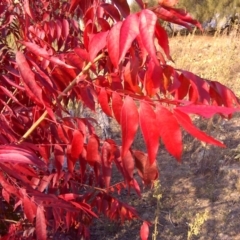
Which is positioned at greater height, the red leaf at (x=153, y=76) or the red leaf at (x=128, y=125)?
the red leaf at (x=153, y=76)

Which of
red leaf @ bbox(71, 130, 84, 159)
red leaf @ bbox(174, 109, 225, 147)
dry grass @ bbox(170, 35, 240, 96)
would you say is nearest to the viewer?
red leaf @ bbox(174, 109, 225, 147)

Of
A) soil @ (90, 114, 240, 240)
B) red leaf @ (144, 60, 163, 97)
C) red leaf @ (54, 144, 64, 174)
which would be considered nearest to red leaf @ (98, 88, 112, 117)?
red leaf @ (144, 60, 163, 97)

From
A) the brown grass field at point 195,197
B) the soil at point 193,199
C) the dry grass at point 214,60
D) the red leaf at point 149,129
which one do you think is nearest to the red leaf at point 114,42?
the red leaf at point 149,129

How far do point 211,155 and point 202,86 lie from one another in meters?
2.46

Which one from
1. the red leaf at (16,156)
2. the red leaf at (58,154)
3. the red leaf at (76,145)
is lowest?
the red leaf at (58,154)

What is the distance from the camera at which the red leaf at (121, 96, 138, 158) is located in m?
0.70

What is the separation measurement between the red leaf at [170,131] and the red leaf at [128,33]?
0.11m

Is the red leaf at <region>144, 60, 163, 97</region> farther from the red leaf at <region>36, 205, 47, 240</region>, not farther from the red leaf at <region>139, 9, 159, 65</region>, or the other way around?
the red leaf at <region>36, 205, 47, 240</region>

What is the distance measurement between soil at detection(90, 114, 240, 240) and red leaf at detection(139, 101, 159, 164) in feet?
Answer: 5.57

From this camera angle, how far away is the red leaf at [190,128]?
0.60 m

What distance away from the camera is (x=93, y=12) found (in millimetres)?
1033

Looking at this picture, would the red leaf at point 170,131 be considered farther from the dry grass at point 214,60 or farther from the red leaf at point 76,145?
the dry grass at point 214,60

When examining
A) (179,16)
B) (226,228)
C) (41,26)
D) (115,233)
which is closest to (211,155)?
(226,228)

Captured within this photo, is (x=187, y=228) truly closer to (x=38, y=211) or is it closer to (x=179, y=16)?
(x=38, y=211)
